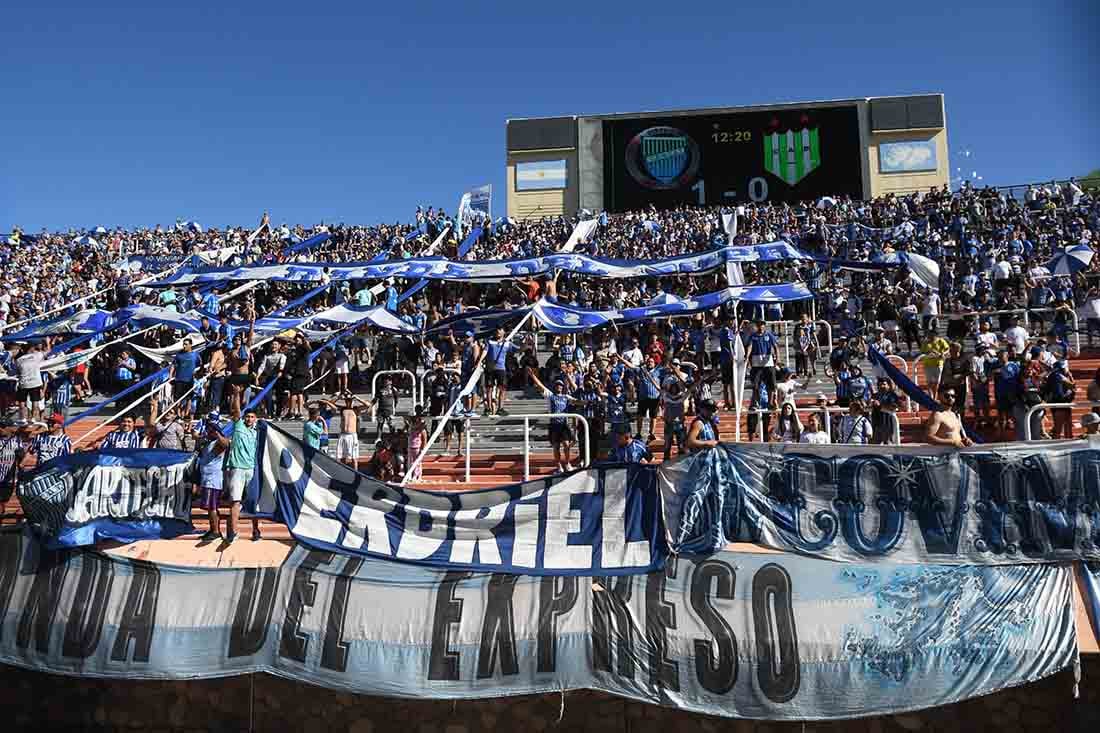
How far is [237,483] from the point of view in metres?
9.03

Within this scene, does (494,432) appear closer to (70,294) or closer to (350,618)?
(350,618)

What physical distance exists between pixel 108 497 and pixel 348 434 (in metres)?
3.78

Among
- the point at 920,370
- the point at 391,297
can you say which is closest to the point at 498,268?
the point at 391,297

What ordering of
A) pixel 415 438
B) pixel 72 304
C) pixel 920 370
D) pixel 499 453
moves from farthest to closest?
pixel 72 304
pixel 920 370
pixel 499 453
pixel 415 438

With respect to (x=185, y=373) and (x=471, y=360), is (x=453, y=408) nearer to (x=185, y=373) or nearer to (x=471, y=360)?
(x=471, y=360)

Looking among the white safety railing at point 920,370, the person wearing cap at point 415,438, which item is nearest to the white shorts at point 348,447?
the person wearing cap at point 415,438

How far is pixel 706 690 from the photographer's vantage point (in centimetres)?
786

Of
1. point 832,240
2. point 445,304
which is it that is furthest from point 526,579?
point 832,240

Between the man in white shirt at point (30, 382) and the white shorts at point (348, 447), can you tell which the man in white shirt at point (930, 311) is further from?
the man in white shirt at point (30, 382)

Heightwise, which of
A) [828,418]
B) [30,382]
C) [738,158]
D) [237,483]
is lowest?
[237,483]

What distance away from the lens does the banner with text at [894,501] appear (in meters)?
7.92

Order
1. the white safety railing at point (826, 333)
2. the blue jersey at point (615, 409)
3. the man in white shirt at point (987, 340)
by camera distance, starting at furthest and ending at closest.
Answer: the white safety railing at point (826, 333) < the man in white shirt at point (987, 340) < the blue jersey at point (615, 409)

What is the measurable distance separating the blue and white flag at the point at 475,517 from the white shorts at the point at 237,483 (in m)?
0.11

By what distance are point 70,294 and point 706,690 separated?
27289 mm
